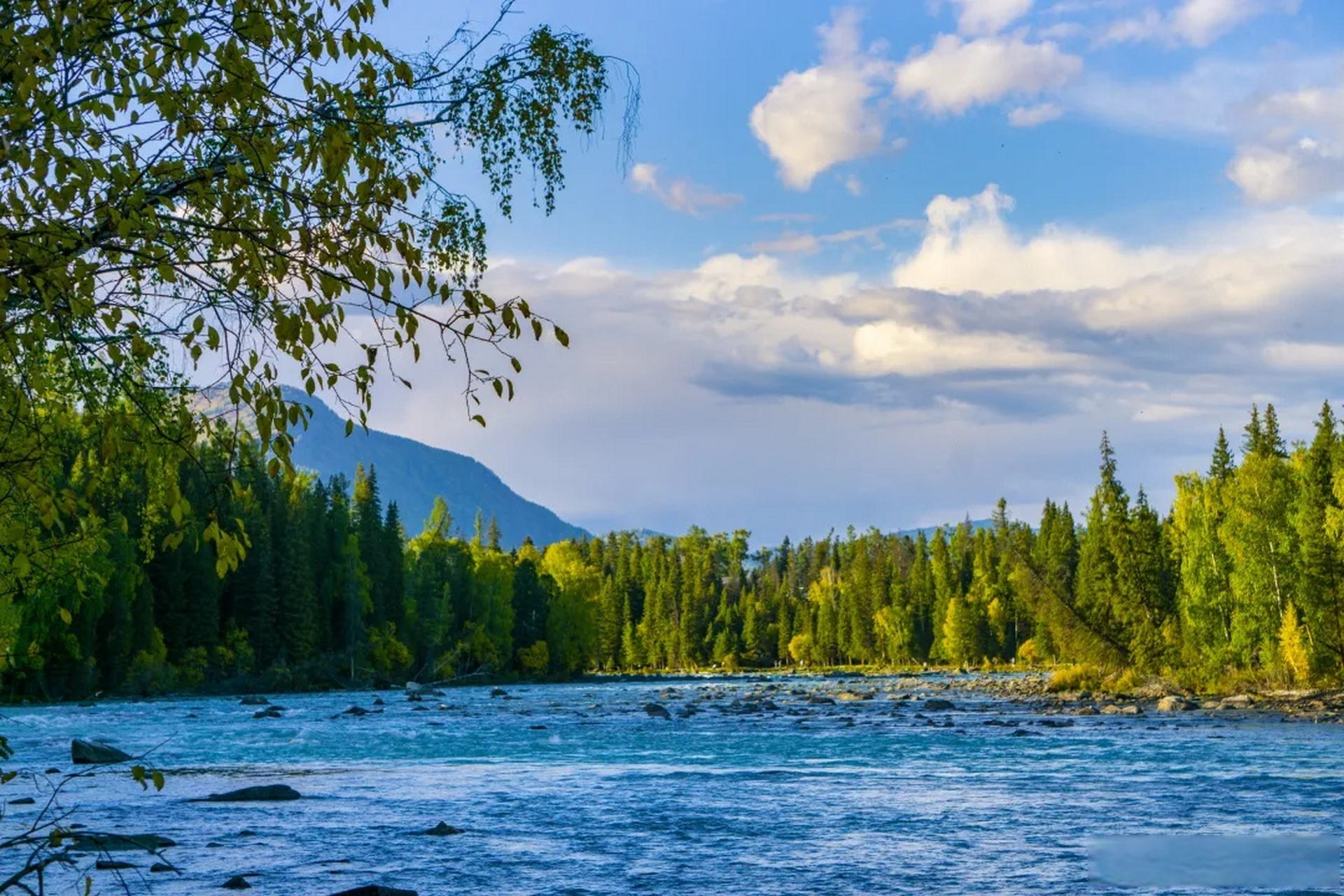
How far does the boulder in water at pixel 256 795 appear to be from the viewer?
65.9 ft

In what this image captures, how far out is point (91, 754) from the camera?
25.3 meters

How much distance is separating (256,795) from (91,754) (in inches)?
290

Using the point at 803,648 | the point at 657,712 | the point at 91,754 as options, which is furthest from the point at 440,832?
the point at 803,648

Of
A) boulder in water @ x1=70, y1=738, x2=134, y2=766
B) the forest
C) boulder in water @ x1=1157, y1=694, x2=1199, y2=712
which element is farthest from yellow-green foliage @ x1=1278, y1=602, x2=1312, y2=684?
boulder in water @ x1=70, y1=738, x2=134, y2=766

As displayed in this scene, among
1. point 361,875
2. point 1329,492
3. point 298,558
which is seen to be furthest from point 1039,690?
point 361,875

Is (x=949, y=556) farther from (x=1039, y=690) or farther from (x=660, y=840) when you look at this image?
(x=660, y=840)

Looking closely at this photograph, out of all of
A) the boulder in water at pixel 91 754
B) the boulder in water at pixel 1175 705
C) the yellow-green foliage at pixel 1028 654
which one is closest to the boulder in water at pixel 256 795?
the boulder in water at pixel 91 754

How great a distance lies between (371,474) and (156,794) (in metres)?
81.8

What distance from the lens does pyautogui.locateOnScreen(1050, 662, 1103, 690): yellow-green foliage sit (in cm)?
6375

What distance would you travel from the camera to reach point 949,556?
14900 centimetres

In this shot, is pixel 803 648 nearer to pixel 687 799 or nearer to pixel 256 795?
pixel 687 799

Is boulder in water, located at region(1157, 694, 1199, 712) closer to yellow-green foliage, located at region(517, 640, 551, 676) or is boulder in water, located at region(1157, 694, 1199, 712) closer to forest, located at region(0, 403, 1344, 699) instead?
forest, located at region(0, 403, 1344, 699)

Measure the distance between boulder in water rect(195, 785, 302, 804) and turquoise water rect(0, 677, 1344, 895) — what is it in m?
0.35

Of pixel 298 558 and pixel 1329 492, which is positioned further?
pixel 298 558
